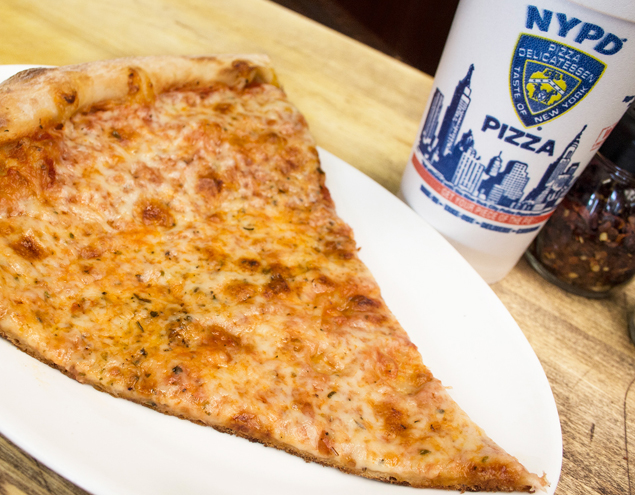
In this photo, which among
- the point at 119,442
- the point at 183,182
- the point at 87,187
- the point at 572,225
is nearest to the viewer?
the point at 119,442

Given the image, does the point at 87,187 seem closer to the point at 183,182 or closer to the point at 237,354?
the point at 183,182

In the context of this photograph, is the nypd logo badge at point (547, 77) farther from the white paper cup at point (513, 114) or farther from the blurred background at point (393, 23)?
the blurred background at point (393, 23)

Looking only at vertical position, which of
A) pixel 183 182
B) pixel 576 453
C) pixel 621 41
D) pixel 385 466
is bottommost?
pixel 576 453

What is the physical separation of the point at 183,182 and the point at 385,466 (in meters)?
0.80

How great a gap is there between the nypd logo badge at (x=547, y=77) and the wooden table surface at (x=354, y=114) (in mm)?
610

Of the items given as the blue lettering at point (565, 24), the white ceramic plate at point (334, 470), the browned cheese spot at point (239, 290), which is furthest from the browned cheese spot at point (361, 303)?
the blue lettering at point (565, 24)

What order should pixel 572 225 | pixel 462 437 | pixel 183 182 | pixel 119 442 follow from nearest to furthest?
pixel 119 442, pixel 462 437, pixel 183 182, pixel 572 225

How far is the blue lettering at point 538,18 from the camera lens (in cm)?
101

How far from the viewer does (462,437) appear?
106cm

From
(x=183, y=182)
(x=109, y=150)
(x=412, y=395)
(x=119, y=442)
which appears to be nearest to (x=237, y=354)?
(x=119, y=442)

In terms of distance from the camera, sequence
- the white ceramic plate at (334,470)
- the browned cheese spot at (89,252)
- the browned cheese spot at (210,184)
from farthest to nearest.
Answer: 1. the browned cheese spot at (210,184)
2. the browned cheese spot at (89,252)
3. the white ceramic plate at (334,470)

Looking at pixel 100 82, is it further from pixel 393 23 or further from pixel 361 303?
pixel 393 23

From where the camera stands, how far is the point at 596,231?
1.45 metres

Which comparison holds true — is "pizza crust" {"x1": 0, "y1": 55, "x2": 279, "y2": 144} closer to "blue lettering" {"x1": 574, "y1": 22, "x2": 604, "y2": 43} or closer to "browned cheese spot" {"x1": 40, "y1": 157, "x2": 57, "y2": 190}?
"browned cheese spot" {"x1": 40, "y1": 157, "x2": 57, "y2": 190}
